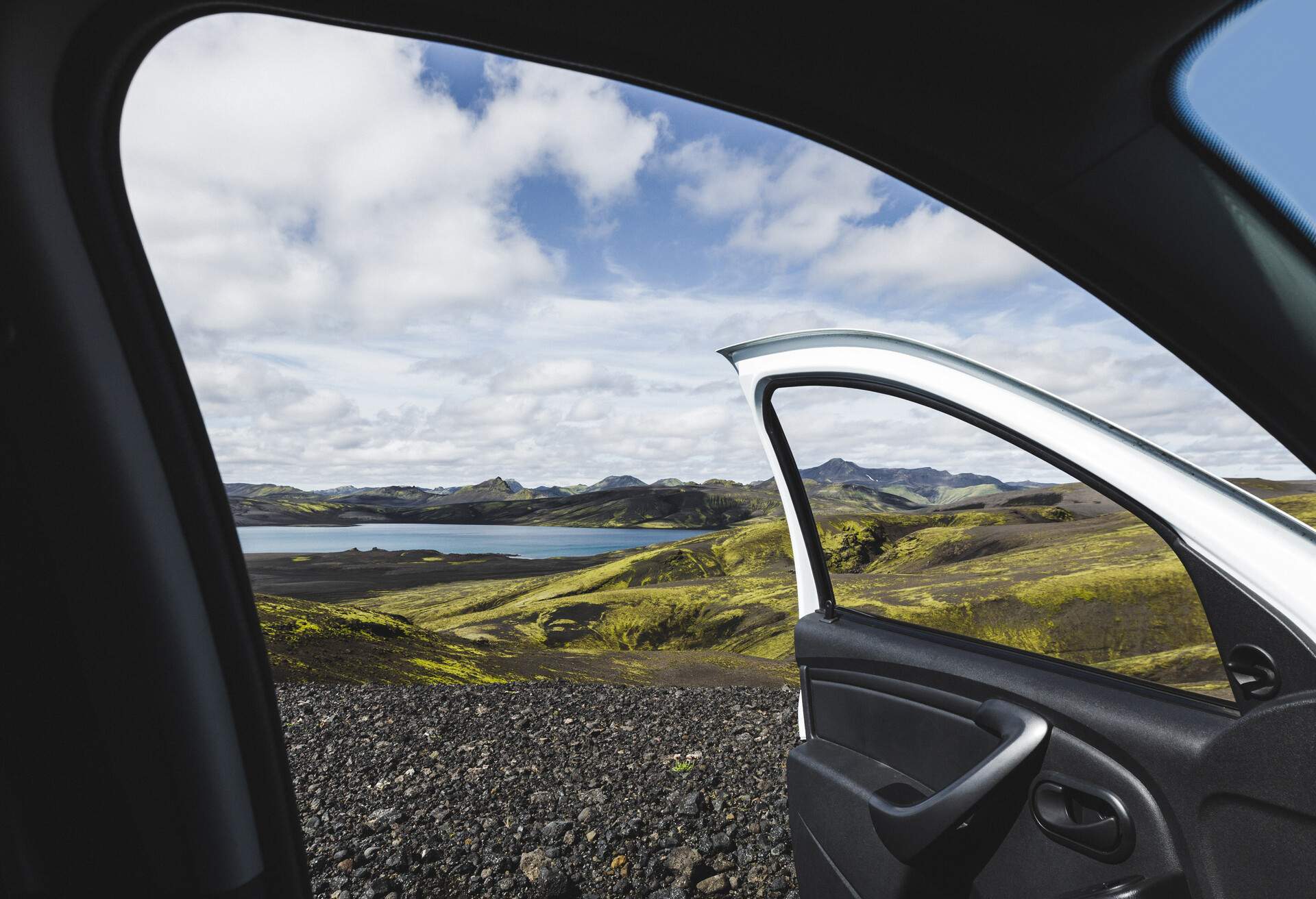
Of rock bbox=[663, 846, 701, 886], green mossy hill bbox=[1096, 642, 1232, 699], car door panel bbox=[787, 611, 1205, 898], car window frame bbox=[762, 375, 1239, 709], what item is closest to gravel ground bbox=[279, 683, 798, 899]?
rock bbox=[663, 846, 701, 886]

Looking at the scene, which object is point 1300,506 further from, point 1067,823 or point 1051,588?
point 1067,823

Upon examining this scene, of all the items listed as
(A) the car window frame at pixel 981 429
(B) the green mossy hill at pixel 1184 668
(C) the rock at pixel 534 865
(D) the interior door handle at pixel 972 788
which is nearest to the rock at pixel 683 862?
(C) the rock at pixel 534 865

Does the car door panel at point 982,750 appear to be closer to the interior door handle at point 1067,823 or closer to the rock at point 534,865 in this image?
the interior door handle at point 1067,823

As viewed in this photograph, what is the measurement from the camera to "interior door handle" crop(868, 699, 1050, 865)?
1.47 m

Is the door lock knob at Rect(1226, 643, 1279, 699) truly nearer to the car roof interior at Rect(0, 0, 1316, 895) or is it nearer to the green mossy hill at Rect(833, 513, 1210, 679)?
the green mossy hill at Rect(833, 513, 1210, 679)

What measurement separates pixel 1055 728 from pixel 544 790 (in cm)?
310

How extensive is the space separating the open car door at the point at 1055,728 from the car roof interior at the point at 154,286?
0.28 m

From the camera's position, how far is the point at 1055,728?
1.46 m

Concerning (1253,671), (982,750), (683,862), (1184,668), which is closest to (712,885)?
(683,862)

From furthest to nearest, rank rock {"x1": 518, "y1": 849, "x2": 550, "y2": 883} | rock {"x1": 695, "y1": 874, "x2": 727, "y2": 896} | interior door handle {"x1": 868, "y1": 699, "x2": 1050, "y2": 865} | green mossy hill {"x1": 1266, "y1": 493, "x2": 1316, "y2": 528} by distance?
rock {"x1": 518, "y1": 849, "x2": 550, "y2": 883} → rock {"x1": 695, "y1": 874, "x2": 727, "y2": 896} → interior door handle {"x1": 868, "y1": 699, "x2": 1050, "y2": 865} → green mossy hill {"x1": 1266, "y1": 493, "x2": 1316, "y2": 528}

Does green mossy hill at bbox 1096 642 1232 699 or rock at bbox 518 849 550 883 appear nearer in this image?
green mossy hill at bbox 1096 642 1232 699

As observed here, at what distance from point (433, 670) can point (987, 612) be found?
617 cm

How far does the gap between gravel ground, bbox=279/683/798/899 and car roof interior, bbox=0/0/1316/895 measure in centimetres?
244

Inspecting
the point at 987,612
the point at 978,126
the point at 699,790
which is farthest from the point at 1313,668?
the point at 699,790
